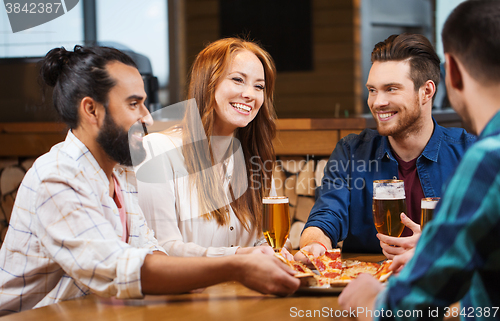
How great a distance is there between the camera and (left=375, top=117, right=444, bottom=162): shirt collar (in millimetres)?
1839

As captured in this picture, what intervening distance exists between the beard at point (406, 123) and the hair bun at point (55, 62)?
3.89 ft

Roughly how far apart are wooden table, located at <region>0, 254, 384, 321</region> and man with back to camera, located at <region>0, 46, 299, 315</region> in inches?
1.2

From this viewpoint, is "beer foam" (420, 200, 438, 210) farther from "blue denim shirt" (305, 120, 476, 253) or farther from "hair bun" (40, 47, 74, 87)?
"hair bun" (40, 47, 74, 87)

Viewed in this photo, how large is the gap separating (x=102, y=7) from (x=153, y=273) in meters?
3.98

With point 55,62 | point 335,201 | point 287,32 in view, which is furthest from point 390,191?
point 287,32

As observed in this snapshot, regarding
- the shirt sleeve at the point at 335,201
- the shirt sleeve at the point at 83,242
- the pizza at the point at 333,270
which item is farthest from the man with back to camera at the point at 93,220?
the shirt sleeve at the point at 335,201

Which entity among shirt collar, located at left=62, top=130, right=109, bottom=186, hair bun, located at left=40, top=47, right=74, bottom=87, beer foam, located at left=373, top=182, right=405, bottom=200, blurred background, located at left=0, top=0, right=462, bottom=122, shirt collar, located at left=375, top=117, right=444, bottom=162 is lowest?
beer foam, located at left=373, top=182, right=405, bottom=200

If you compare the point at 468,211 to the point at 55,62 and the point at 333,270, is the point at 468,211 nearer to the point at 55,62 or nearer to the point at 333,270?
the point at 333,270

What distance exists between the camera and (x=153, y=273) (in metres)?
1.05

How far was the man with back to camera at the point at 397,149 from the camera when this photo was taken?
1829mm

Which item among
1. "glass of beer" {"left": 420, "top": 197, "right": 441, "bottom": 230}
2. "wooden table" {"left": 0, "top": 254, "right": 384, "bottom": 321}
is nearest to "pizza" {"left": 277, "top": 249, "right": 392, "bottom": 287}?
"wooden table" {"left": 0, "top": 254, "right": 384, "bottom": 321}

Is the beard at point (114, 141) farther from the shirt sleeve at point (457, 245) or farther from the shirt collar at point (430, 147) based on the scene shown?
the shirt collar at point (430, 147)

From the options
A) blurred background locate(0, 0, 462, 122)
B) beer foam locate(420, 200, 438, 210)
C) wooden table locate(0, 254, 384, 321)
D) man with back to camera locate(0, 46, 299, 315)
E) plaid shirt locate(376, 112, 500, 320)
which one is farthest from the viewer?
blurred background locate(0, 0, 462, 122)

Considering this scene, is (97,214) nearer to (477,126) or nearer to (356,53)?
(477,126)
